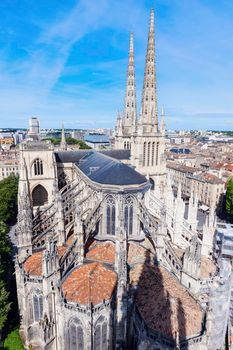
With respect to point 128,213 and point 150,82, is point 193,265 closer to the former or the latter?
point 128,213

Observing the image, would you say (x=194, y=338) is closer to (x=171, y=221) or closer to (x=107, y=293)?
(x=107, y=293)

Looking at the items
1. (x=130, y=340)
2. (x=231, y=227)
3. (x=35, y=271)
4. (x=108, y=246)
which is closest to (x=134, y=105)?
(x=231, y=227)

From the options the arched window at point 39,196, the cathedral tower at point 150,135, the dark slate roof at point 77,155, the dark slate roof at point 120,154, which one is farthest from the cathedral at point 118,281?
the dark slate roof at point 77,155

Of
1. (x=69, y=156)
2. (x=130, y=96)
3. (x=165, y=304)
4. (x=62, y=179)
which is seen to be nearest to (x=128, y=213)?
(x=165, y=304)

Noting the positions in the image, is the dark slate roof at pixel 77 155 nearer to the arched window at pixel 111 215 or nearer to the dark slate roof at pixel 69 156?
the dark slate roof at pixel 69 156

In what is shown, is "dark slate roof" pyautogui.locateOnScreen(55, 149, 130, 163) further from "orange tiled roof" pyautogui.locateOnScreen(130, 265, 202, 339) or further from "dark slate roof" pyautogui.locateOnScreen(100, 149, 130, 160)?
"orange tiled roof" pyautogui.locateOnScreen(130, 265, 202, 339)

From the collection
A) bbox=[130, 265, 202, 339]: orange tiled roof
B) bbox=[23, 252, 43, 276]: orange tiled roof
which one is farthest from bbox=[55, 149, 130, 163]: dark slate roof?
bbox=[130, 265, 202, 339]: orange tiled roof
